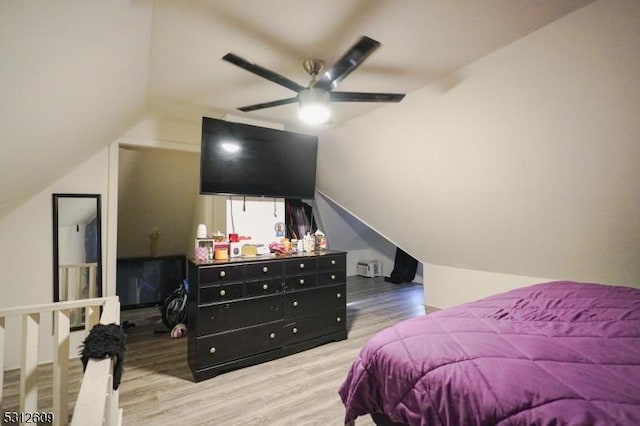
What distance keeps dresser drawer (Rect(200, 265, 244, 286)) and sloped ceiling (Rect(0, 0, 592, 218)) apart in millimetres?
1306

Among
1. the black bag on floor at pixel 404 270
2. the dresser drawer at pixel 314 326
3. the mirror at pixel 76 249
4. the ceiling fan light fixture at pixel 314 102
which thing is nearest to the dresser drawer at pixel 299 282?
the dresser drawer at pixel 314 326

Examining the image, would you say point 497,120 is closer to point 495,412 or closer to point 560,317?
point 560,317

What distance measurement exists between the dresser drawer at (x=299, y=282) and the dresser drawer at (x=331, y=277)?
0.09 m

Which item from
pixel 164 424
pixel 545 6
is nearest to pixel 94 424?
pixel 164 424

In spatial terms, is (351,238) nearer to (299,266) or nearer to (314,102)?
(299,266)

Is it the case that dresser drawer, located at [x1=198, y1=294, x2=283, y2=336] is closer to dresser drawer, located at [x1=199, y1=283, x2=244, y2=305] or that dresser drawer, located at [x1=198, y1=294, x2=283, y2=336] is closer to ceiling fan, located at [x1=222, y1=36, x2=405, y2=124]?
dresser drawer, located at [x1=199, y1=283, x2=244, y2=305]

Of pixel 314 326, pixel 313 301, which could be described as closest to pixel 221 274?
pixel 313 301

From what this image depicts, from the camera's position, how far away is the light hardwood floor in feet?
6.40

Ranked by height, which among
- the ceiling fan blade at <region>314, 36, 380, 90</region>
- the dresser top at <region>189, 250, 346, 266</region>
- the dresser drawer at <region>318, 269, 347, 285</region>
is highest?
A: the ceiling fan blade at <region>314, 36, 380, 90</region>

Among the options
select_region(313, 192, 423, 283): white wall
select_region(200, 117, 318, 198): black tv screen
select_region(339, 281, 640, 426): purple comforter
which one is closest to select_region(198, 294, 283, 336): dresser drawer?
select_region(200, 117, 318, 198): black tv screen

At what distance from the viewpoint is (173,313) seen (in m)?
3.43

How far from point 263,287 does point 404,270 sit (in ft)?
12.9

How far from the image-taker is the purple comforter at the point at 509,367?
0.94 m

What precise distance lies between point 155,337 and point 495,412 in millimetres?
3366
